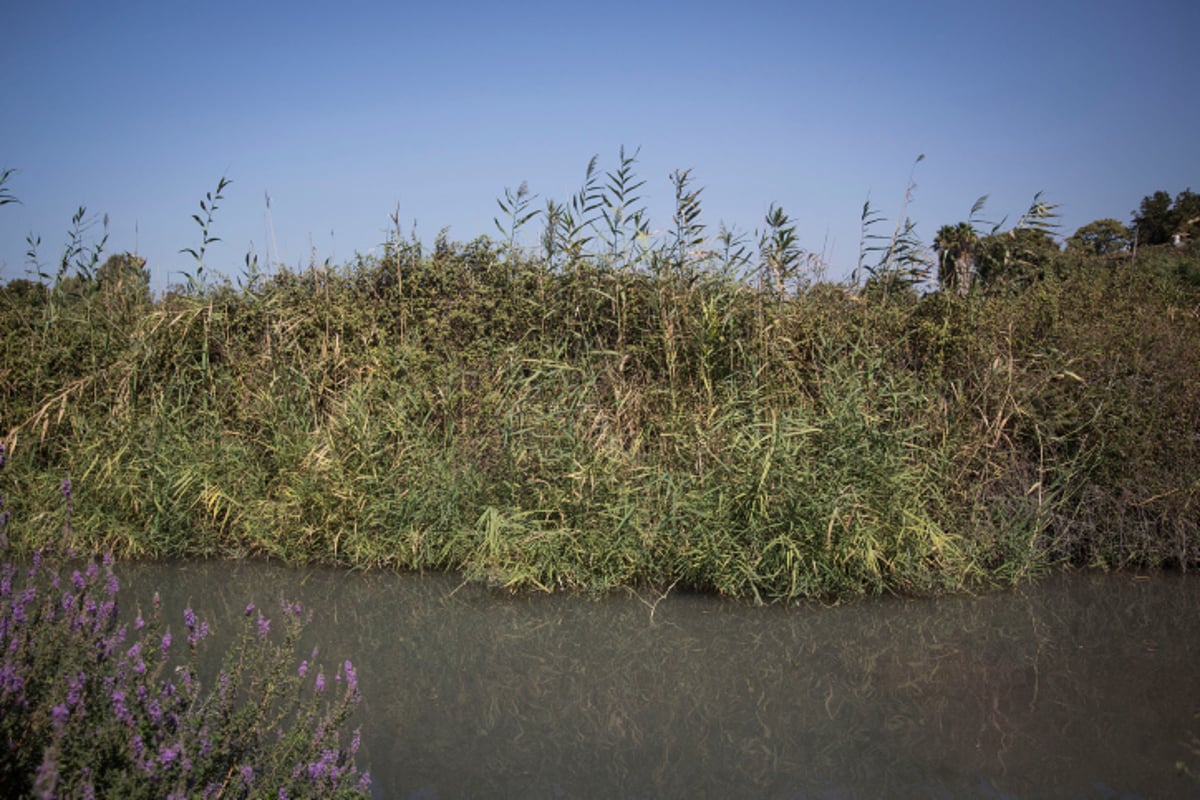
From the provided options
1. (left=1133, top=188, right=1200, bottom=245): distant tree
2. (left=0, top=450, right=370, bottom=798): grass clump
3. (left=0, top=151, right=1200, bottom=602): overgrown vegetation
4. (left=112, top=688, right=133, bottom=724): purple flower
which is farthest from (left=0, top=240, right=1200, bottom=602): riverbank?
(left=1133, top=188, right=1200, bottom=245): distant tree

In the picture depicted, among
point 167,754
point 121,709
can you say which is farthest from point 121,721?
point 167,754

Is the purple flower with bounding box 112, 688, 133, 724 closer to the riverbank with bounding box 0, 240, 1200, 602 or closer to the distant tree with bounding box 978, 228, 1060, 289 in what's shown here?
the riverbank with bounding box 0, 240, 1200, 602

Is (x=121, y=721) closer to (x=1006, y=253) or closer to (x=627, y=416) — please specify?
(x=627, y=416)

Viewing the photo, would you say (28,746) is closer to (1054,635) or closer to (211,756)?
(211,756)

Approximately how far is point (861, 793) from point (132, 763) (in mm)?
2273

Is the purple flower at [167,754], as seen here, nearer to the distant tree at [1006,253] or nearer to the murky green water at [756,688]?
the murky green water at [756,688]

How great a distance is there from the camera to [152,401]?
6746mm

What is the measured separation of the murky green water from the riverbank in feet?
1.10

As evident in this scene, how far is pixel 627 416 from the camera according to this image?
19.9 feet

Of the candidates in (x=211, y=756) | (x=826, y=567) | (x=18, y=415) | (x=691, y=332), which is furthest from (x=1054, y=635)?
(x=18, y=415)

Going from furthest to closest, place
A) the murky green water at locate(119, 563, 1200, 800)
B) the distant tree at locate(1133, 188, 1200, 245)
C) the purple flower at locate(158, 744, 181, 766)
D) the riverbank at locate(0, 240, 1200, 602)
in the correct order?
the distant tree at locate(1133, 188, 1200, 245)
the riverbank at locate(0, 240, 1200, 602)
the murky green water at locate(119, 563, 1200, 800)
the purple flower at locate(158, 744, 181, 766)

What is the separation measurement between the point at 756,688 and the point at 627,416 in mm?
2531

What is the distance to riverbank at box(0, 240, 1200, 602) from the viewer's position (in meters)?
5.24

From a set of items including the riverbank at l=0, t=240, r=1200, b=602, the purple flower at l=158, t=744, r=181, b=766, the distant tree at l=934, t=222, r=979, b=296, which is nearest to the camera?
the purple flower at l=158, t=744, r=181, b=766
